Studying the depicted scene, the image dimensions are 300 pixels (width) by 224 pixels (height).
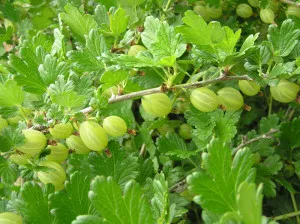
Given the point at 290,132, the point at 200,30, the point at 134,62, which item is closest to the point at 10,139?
the point at 134,62

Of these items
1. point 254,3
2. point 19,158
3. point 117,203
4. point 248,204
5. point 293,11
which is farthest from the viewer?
point 254,3

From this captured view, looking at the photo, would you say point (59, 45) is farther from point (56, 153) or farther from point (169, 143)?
point (169, 143)

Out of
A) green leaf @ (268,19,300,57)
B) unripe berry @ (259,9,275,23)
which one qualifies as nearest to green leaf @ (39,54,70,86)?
green leaf @ (268,19,300,57)

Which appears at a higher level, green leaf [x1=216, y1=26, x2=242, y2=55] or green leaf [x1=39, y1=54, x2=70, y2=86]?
green leaf [x1=216, y1=26, x2=242, y2=55]

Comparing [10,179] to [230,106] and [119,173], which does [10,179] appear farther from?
[230,106]

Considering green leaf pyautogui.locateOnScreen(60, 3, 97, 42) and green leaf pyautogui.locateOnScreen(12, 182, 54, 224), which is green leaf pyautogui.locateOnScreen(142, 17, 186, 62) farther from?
green leaf pyautogui.locateOnScreen(12, 182, 54, 224)

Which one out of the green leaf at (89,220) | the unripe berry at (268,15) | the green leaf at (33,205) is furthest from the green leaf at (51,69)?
the unripe berry at (268,15)
